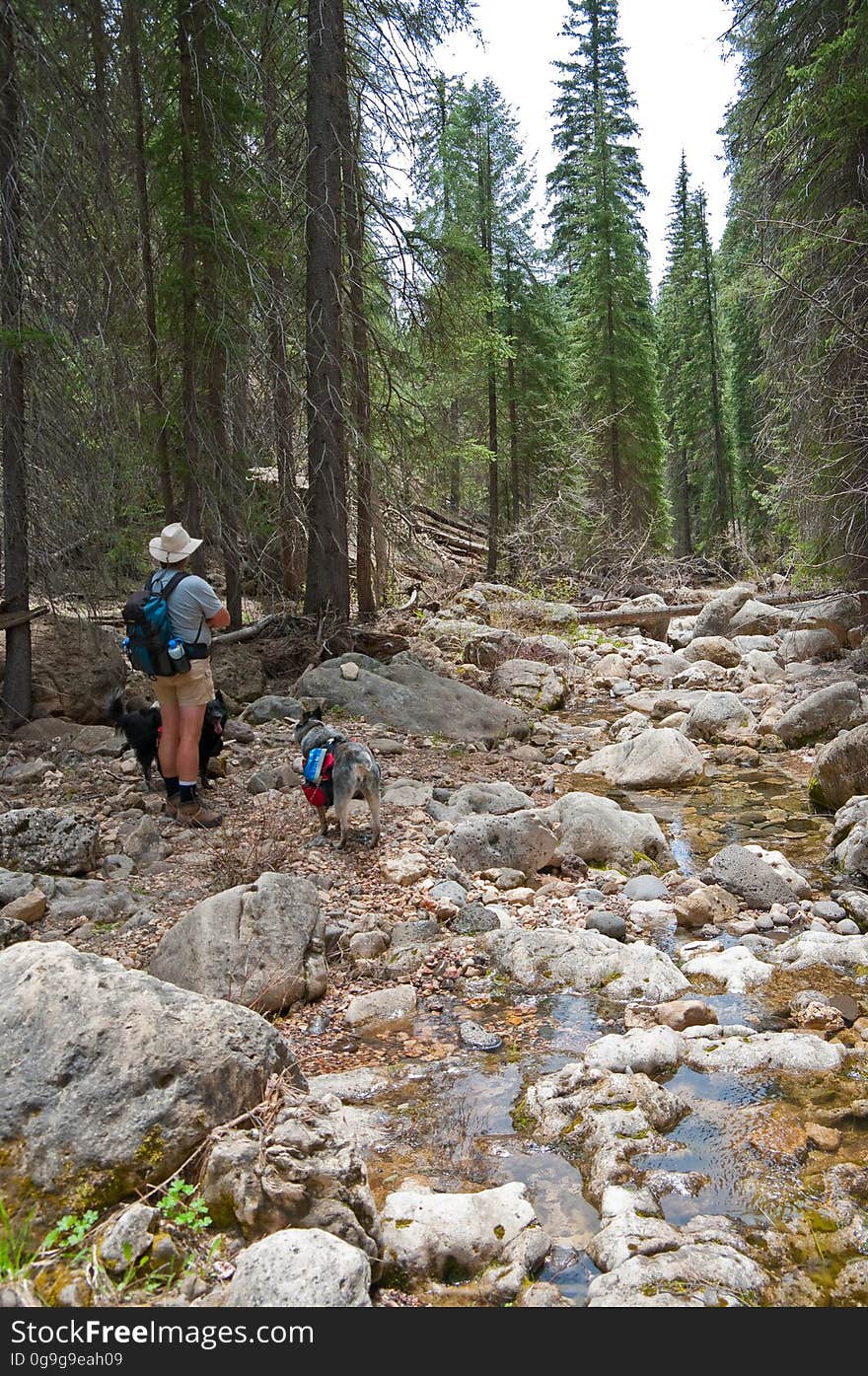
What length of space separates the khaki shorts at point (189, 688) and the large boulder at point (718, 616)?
45.3ft

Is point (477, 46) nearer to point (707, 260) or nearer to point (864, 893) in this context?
point (864, 893)

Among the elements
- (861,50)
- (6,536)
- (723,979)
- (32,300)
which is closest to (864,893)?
(723,979)

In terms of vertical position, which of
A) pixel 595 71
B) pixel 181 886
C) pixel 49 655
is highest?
pixel 595 71

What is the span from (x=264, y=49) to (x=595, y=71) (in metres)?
24.0

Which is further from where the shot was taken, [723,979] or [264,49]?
[264,49]

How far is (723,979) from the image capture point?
16.6 feet

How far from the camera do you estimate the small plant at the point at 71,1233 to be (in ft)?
8.00

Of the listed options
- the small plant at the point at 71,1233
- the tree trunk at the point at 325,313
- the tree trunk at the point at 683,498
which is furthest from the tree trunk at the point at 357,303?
the tree trunk at the point at 683,498

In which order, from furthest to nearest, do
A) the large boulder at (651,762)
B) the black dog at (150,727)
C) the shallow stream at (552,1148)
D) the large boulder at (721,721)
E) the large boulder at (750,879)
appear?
the large boulder at (721,721), the large boulder at (651,762), the black dog at (150,727), the large boulder at (750,879), the shallow stream at (552,1148)

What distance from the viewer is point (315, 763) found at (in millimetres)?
6277

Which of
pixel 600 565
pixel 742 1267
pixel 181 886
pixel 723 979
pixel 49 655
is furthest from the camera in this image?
pixel 600 565

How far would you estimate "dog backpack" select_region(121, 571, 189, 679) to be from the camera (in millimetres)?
6348

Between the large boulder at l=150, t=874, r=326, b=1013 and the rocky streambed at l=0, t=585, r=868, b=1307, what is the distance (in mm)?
17

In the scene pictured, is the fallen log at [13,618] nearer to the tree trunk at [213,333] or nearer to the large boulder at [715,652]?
the tree trunk at [213,333]
